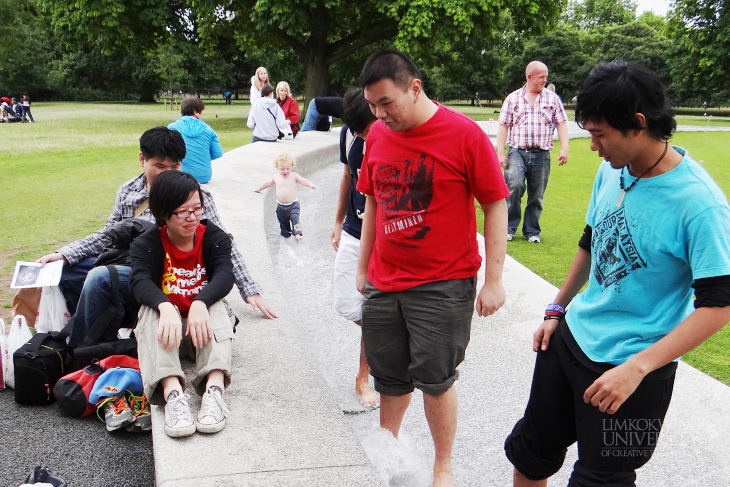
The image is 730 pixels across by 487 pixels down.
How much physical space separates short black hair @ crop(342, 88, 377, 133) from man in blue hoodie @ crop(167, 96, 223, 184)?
4.98m

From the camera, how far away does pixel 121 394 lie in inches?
140

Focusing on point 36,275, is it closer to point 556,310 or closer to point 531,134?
point 556,310

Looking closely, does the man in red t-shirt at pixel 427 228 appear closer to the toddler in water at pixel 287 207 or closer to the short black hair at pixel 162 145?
the short black hair at pixel 162 145

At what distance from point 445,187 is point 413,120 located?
0.32 metres

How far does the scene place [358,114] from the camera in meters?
→ 3.73

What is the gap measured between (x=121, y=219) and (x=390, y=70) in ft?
8.95

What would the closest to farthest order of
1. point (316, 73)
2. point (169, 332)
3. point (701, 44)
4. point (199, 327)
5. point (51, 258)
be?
point (169, 332) → point (199, 327) → point (51, 258) → point (316, 73) → point (701, 44)

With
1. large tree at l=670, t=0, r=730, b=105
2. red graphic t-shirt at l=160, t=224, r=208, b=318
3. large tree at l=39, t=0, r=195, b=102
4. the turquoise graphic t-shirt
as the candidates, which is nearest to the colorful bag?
red graphic t-shirt at l=160, t=224, r=208, b=318

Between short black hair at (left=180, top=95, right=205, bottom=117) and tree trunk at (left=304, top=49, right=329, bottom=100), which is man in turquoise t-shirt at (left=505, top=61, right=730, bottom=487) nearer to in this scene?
short black hair at (left=180, top=95, right=205, bottom=117)

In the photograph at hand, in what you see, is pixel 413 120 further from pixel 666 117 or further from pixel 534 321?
pixel 534 321

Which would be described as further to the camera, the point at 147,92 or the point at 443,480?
the point at 147,92

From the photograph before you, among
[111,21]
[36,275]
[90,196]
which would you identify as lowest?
[90,196]

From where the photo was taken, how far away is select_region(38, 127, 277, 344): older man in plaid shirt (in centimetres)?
394

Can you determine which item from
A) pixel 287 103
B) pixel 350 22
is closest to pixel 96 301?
pixel 287 103
